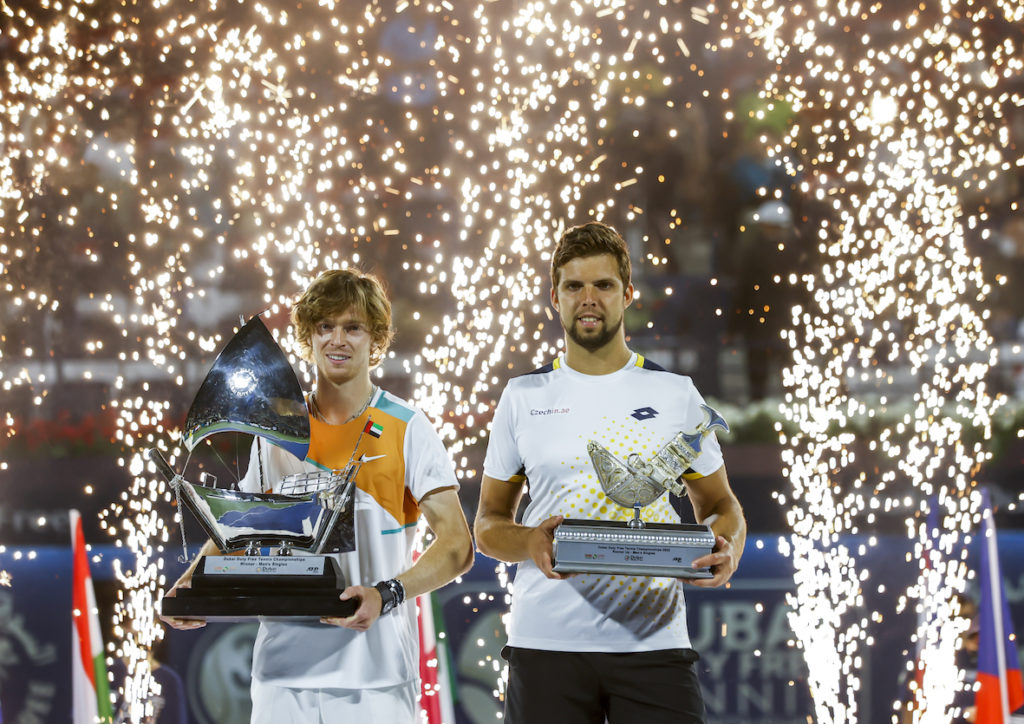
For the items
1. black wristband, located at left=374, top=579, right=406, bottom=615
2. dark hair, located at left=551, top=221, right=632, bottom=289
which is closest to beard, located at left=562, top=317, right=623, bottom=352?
dark hair, located at left=551, top=221, right=632, bottom=289

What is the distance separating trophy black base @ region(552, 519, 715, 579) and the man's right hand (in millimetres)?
22

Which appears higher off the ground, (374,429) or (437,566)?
(374,429)

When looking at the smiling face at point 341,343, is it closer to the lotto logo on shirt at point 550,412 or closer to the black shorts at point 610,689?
the lotto logo on shirt at point 550,412

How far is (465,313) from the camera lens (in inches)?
165

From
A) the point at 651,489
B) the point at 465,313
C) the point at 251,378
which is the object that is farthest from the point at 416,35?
the point at 651,489

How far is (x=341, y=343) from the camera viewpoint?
2.13m

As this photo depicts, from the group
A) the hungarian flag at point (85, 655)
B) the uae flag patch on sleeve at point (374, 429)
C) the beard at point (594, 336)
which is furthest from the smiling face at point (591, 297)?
the hungarian flag at point (85, 655)

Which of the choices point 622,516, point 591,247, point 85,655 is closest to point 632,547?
point 622,516

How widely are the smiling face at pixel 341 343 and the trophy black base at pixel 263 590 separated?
1.49ft

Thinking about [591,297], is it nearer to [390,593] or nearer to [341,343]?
[341,343]

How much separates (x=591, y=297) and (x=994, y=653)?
2762 mm

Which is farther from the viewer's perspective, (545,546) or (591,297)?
(591,297)

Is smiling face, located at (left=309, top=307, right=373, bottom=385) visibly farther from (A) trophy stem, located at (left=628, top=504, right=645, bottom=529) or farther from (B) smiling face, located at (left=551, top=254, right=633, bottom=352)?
(A) trophy stem, located at (left=628, top=504, right=645, bottom=529)

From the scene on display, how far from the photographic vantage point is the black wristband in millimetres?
1967
